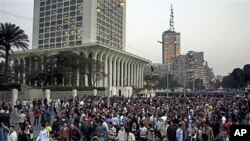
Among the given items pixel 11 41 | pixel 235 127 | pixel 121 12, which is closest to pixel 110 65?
pixel 121 12

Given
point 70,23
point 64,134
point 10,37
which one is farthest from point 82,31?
point 64,134

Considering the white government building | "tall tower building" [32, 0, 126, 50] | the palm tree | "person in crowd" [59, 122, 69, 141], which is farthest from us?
"tall tower building" [32, 0, 126, 50]

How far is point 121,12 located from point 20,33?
74.3m

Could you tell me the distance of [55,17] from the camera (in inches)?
4274

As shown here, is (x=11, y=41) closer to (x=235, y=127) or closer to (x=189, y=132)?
(x=189, y=132)

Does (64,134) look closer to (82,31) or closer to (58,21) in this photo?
(82,31)

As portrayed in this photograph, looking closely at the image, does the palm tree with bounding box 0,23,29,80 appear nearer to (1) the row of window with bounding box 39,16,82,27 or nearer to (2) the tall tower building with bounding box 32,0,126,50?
(2) the tall tower building with bounding box 32,0,126,50

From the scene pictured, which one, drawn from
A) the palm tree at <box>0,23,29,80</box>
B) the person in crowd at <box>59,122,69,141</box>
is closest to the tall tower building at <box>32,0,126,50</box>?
the palm tree at <box>0,23,29,80</box>

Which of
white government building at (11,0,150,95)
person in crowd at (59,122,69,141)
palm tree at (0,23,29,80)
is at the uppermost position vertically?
white government building at (11,0,150,95)

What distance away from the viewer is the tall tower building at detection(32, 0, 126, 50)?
98938 millimetres

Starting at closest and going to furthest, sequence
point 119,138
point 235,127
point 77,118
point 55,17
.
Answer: point 235,127, point 119,138, point 77,118, point 55,17

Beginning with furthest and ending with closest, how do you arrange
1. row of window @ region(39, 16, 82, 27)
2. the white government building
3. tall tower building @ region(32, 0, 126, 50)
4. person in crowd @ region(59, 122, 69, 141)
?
row of window @ region(39, 16, 82, 27) < tall tower building @ region(32, 0, 126, 50) < the white government building < person in crowd @ region(59, 122, 69, 141)

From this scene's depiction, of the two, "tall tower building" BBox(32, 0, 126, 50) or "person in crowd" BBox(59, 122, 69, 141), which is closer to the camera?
"person in crowd" BBox(59, 122, 69, 141)

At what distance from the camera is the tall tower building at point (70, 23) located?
325 feet
